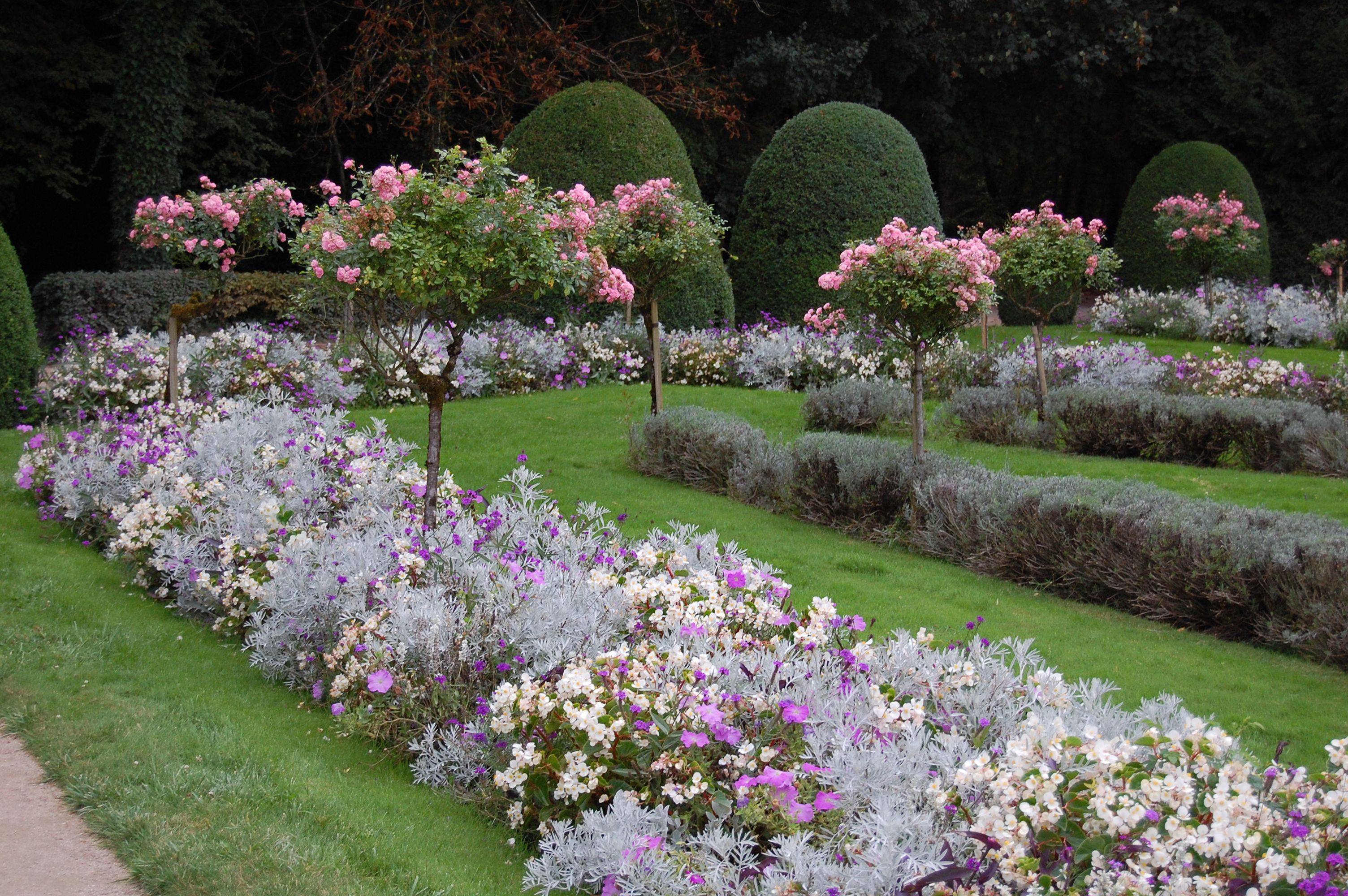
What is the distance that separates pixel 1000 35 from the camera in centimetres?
2148

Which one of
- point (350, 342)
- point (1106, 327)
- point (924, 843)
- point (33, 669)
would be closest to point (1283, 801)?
point (924, 843)

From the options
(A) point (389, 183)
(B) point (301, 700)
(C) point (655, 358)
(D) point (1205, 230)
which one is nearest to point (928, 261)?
(C) point (655, 358)

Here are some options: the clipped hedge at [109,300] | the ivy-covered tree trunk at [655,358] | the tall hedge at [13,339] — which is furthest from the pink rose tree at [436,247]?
the clipped hedge at [109,300]

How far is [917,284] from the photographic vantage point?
267 inches

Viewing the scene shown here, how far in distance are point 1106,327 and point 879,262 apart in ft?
36.9

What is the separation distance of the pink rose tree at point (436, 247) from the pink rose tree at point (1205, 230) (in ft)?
42.2

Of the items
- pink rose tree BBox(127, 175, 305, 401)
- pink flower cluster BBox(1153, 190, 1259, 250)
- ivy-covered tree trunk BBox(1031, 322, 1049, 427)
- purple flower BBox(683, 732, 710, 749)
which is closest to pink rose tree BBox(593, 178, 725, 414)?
pink rose tree BBox(127, 175, 305, 401)

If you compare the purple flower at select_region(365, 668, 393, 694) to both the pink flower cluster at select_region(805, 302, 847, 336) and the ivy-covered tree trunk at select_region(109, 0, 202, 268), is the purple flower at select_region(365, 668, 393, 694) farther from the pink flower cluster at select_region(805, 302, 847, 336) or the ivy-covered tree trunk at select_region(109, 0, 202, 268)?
the ivy-covered tree trunk at select_region(109, 0, 202, 268)

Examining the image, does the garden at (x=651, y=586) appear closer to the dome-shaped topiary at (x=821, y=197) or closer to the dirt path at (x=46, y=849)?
the dirt path at (x=46, y=849)

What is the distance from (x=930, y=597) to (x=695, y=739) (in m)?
2.85

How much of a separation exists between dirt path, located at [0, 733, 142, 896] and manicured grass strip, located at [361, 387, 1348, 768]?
2.93 m

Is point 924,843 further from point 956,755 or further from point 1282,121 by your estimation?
point 1282,121

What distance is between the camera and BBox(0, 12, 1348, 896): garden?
2.63 m

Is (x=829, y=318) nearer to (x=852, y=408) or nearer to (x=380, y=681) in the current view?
(x=852, y=408)
